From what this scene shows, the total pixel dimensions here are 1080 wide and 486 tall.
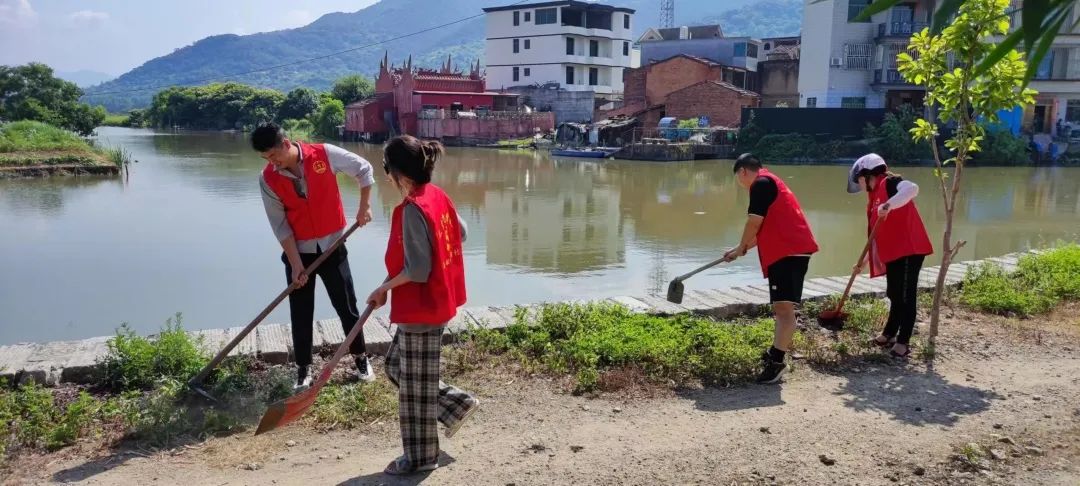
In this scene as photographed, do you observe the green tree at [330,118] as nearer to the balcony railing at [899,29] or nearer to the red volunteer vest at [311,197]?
the balcony railing at [899,29]

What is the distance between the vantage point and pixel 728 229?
1291 centimetres

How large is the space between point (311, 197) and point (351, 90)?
2155 inches

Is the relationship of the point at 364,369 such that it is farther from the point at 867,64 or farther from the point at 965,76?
the point at 867,64

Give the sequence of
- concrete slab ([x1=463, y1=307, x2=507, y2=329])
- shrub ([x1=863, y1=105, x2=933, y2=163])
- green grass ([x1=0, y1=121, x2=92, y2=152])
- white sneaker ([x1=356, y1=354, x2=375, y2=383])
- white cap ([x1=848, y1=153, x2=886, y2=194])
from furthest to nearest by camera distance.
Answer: shrub ([x1=863, y1=105, x2=933, y2=163])
green grass ([x1=0, y1=121, x2=92, y2=152])
concrete slab ([x1=463, y1=307, x2=507, y2=329])
white cap ([x1=848, y1=153, x2=886, y2=194])
white sneaker ([x1=356, y1=354, x2=375, y2=383])

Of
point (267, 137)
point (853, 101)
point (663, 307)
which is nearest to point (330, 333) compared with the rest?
point (267, 137)

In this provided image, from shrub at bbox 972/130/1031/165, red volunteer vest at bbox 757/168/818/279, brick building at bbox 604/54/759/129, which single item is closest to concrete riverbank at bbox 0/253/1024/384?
red volunteer vest at bbox 757/168/818/279

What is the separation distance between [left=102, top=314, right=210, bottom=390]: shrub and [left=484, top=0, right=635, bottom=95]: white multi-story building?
44747 millimetres

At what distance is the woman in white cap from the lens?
4.45 m

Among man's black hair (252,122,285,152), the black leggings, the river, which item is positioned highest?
man's black hair (252,122,285,152)

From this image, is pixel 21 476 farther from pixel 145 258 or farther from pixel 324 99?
pixel 324 99

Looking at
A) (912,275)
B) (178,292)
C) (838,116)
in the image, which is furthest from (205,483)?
(838,116)

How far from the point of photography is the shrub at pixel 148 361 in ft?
12.8

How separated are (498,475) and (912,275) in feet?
9.28

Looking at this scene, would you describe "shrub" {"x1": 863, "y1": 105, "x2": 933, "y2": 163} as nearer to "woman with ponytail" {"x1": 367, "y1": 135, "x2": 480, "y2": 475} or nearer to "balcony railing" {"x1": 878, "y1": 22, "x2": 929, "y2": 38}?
"balcony railing" {"x1": 878, "y1": 22, "x2": 929, "y2": 38}
